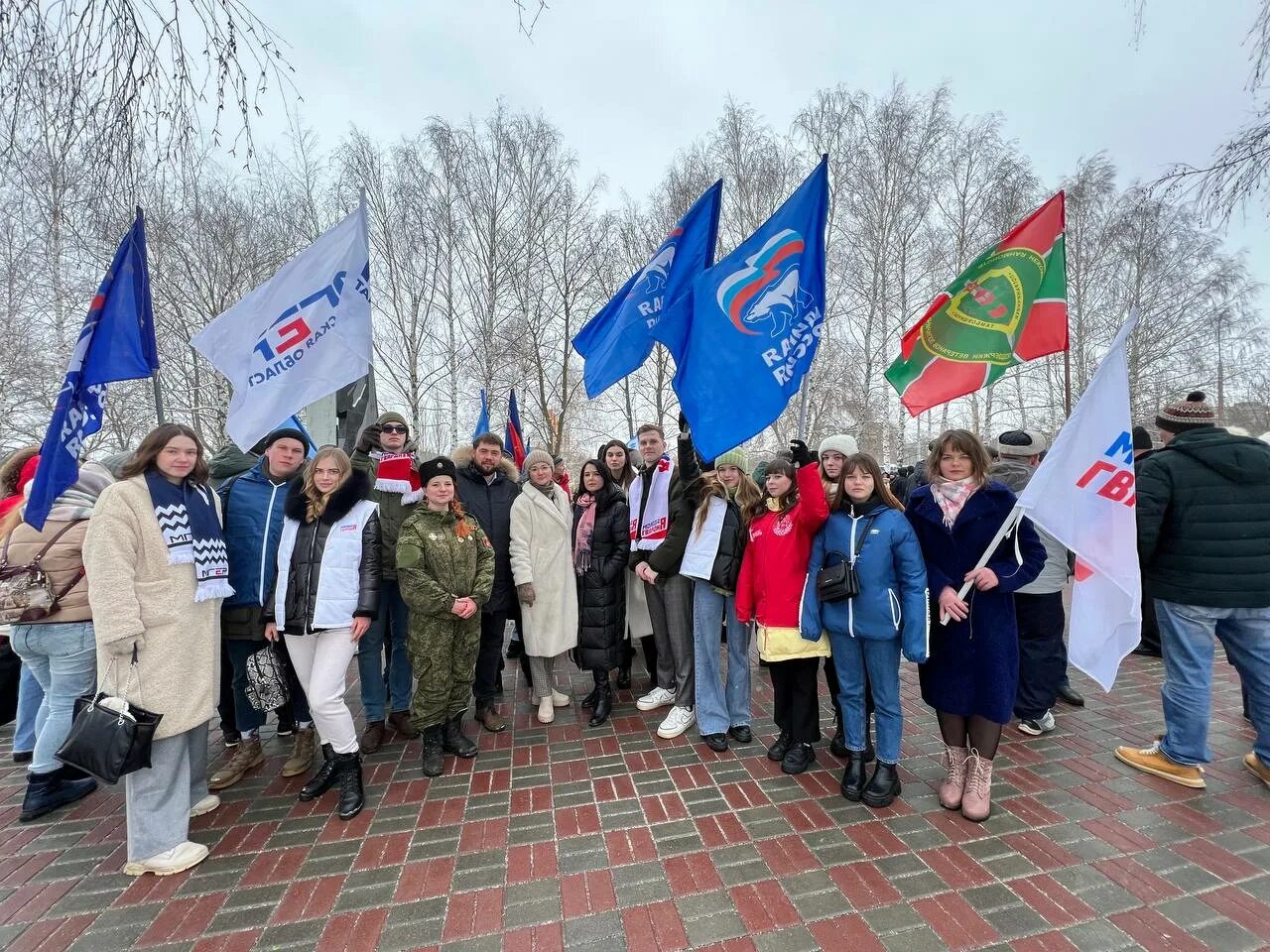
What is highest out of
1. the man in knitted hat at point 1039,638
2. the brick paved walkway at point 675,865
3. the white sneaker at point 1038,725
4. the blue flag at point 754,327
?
the blue flag at point 754,327

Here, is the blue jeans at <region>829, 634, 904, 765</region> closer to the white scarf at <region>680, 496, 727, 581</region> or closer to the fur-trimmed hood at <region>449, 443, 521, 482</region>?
the white scarf at <region>680, 496, 727, 581</region>

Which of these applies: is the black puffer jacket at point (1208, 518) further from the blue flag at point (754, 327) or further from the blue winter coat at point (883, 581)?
the blue flag at point (754, 327)

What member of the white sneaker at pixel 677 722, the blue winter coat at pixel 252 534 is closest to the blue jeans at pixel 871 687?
the white sneaker at pixel 677 722

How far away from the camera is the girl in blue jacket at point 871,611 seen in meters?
2.94

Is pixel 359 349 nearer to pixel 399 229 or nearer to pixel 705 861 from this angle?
pixel 705 861

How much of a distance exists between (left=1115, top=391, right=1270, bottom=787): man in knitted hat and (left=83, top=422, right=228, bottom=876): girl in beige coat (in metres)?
5.35

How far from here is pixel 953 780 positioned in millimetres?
3012

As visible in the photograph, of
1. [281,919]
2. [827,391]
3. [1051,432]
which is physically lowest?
[281,919]

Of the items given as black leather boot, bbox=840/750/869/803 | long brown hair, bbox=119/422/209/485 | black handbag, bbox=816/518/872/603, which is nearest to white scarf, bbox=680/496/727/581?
black handbag, bbox=816/518/872/603

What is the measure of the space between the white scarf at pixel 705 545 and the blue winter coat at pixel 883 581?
2.66 ft

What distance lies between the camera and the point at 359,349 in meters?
3.86

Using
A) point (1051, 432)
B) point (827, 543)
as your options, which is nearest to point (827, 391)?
point (1051, 432)

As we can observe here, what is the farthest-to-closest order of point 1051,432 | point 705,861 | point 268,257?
point 1051,432, point 268,257, point 705,861

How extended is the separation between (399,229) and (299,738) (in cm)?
1771
